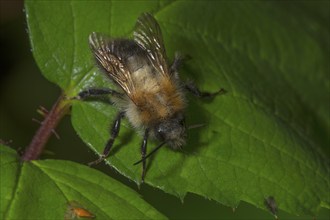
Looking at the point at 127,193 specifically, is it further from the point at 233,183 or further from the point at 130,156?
the point at 233,183

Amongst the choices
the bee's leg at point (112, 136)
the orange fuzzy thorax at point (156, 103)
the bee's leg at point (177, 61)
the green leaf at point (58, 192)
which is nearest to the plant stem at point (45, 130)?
the green leaf at point (58, 192)

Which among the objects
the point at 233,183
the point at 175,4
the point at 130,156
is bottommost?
the point at 233,183

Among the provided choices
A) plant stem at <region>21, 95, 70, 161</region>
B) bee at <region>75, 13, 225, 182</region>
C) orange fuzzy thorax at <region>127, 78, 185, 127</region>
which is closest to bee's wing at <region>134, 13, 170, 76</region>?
bee at <region>75, 13, 225, 182</region>

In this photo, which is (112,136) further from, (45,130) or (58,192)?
(58,192)

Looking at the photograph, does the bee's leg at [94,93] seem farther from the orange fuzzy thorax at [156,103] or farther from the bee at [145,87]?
the orange fuzzy thorax at [156,103]

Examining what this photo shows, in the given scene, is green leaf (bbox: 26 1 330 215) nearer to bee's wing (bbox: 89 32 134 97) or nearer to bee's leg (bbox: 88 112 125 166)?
bee's leg (bbox: 88 112 125 166)

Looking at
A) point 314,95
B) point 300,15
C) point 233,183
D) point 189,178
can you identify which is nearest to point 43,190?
point 189,178
